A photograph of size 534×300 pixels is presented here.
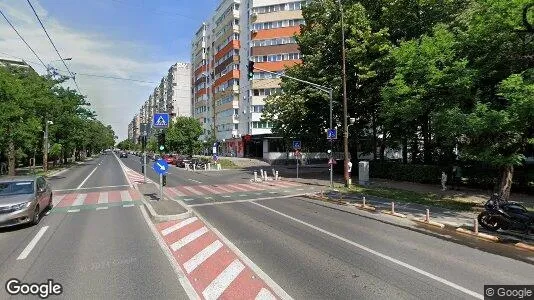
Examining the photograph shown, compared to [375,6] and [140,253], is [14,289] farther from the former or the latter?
[375,6]

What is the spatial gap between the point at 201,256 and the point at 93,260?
2.35 meters

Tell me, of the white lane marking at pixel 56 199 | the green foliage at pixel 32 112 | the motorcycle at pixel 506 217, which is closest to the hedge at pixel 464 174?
the motorcycle at pixel 506 217

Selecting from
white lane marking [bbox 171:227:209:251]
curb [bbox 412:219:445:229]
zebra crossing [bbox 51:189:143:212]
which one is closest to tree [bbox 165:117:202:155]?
zebra crossing [bbox 51:189:143:212]

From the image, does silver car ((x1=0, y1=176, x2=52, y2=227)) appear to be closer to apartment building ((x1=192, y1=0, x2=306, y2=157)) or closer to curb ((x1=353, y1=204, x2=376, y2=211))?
curb ((x1=353, y1=204, x2=376, y2=211))

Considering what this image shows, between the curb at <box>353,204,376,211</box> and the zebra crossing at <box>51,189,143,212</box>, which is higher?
the zebra crossing at <box>51,189,143,212</box>

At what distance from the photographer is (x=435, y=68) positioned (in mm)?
17859

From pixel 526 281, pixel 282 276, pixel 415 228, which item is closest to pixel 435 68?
pixel 415 228

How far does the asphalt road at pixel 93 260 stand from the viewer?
7.12 meters

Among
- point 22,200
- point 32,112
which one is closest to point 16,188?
point 22,200

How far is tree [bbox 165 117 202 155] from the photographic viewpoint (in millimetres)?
74875

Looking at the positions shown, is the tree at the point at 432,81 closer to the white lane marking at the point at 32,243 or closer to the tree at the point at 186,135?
the white lane marking at the point at 32,243

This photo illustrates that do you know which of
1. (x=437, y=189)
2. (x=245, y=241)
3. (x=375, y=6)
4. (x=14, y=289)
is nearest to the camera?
(x=14, y=289)

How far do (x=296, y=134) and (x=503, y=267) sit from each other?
2842cm

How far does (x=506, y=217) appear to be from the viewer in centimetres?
1247
